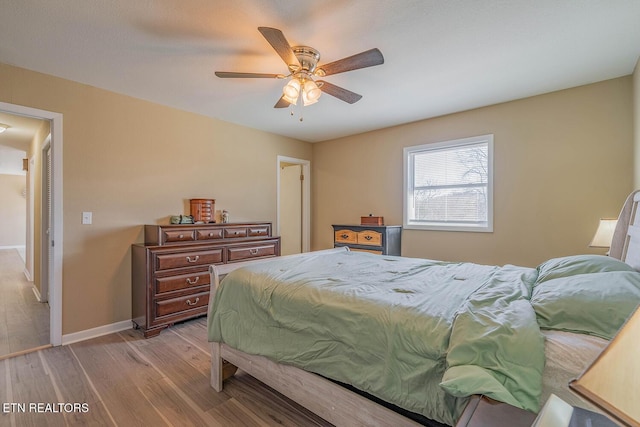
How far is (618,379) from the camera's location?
0.43 meters

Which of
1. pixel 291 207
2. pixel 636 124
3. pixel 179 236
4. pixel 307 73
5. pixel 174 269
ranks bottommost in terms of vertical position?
pixel 174 269

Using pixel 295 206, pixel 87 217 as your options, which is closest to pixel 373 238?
pixel 295 206

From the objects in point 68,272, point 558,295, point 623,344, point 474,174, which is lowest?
point 68,272

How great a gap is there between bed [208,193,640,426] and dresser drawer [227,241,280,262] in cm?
147

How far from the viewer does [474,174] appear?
3586mm

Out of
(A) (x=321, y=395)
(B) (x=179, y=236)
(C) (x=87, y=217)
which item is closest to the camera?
(A) (x=321, y=395)

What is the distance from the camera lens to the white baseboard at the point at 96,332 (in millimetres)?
2706

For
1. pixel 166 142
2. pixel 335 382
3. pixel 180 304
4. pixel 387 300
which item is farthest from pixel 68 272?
pixel 387 300

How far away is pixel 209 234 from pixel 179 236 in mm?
343

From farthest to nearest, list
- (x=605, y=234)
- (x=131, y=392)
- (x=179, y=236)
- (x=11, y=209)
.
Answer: (x=11, y=209) < (x=179, y=236) < (x=605, y=234) < (x=131, y=392)

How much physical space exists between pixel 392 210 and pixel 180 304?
306 cm

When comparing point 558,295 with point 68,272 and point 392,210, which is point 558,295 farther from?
point 68,272

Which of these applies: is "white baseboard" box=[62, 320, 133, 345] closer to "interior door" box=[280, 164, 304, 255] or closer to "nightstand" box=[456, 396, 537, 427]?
"interior door" box=[280, 164, 304, 255]

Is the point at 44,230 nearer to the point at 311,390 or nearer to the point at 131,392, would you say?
the point at 131,392
